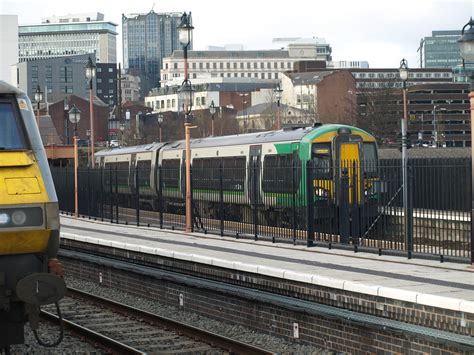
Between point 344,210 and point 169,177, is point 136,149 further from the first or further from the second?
point 344,210

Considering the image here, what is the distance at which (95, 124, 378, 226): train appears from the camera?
1959cm

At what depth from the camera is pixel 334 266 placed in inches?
615

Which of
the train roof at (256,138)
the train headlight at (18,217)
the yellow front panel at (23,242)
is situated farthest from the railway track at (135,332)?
the train roof at (256,138)

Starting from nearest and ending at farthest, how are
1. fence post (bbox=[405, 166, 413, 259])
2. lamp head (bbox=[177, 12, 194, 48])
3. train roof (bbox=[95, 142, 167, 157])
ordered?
fence post (bbox=[405, 166, 413, 259]), lamp head (bbox=[177, 12, 194, 48]), train roof (bbox=[95, 142, 167, 157])

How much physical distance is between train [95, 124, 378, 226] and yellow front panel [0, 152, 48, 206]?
30.6 ft

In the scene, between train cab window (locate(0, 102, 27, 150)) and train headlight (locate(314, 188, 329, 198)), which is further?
train headlight (locate(314, 188, 329, 198))

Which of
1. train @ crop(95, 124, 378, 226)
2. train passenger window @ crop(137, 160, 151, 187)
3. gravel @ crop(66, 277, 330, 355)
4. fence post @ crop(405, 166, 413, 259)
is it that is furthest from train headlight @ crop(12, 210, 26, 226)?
train passenger window @ crop(137, 160, 151, 187)

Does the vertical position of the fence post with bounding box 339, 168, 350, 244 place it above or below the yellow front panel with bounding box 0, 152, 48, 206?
below

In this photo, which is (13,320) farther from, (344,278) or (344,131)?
(344,131)

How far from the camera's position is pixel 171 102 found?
180125mm

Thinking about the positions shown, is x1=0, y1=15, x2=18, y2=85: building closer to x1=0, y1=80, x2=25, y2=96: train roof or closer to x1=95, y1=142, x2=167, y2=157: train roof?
x1=95, y1=142, x2=167, y2=157: train roof

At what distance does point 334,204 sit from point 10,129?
999 centimetres

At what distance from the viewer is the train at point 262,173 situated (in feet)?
64.3

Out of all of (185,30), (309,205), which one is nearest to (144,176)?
(185,30)
